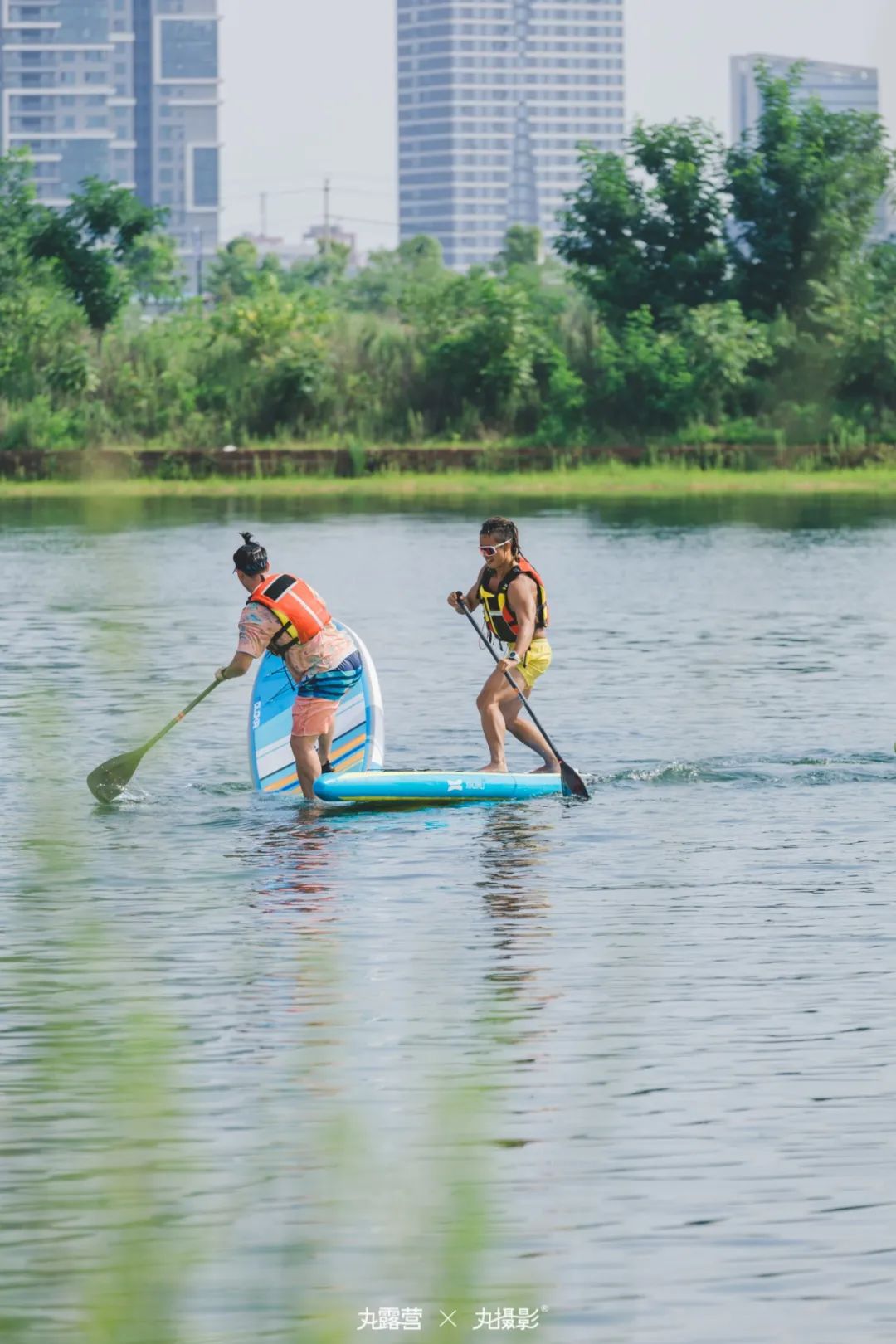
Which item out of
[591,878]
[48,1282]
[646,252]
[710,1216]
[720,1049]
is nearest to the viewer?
[48,1282]

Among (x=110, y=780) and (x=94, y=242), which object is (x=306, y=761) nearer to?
(x=110, y=780)

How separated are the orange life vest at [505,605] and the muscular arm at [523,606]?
0.09 feet

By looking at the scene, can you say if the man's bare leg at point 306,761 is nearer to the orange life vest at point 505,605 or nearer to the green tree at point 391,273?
the orange life vest at point 505,605

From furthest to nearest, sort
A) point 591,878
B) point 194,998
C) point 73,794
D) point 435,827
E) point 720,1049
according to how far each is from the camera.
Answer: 1. point 73,794
2. point 435,827
3. point 591,878
4. point 194,998
5. point 720,1049

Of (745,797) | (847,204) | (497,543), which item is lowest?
(745,797)

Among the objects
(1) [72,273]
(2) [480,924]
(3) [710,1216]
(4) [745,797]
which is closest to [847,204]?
(1) [72,273]

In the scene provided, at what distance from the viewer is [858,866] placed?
44.4ft

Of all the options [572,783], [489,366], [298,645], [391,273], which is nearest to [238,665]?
[298,645]

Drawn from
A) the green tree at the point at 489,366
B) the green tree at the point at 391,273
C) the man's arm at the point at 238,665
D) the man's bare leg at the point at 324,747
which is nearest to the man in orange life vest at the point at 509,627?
the man's bare leg at the point at 324,747

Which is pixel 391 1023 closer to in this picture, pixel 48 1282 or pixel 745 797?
pixel 48 1282

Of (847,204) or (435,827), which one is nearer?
(435,827)

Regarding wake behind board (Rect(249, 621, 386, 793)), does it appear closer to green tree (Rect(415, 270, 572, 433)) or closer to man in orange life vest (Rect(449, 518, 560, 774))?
man in orange life vest (Rect(449, 518, 560, 774))

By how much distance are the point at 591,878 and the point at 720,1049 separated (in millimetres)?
3745

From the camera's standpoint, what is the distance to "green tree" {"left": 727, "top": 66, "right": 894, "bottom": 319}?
6444 centimetres
